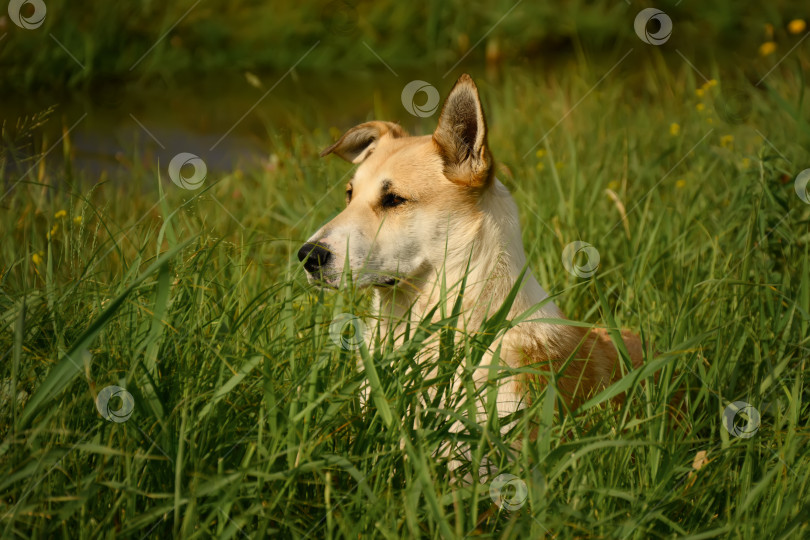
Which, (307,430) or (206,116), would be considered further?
(206,116)

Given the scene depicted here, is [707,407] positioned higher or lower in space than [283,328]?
lower

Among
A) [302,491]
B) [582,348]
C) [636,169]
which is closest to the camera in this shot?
[302,491]

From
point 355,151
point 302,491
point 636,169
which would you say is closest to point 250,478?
point 302,491

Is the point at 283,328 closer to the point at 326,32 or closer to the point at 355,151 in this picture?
the point at 355,151

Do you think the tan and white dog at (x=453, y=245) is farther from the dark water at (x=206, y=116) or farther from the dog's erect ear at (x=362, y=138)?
the dark water at (x=206, y=116)

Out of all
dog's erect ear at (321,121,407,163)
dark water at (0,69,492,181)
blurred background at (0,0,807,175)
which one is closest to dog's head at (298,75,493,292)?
dog's erect ear at (321,121,407,163)

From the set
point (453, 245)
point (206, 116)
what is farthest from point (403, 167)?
point (206, 116)

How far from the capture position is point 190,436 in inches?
75.7

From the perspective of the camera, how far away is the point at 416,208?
3.02 m

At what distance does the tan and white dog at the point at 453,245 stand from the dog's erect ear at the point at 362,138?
0.41 meters

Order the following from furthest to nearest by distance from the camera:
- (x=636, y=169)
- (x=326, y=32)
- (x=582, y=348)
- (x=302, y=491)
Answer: (x=326, y=32)
(x=636, y=169)
(x=582, y=348)
(x=302, y=491)

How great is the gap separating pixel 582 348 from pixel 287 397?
1274 mm

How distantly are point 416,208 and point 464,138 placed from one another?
35cm

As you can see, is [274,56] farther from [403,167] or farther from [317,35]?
[403,167]
